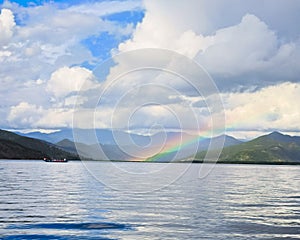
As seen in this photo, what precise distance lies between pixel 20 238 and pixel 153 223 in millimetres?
15097

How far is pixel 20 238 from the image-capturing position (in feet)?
143

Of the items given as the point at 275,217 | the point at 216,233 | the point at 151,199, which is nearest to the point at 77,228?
the point at 216,233

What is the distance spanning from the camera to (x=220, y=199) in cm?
8300

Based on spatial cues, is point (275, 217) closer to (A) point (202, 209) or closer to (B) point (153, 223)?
(A) point (202, 209)

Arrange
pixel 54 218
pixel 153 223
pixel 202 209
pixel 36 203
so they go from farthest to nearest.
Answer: pixel 36 203
pixel 202 209
pixel 54 218
pixel 153 223

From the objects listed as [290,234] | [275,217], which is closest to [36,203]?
[275,217]

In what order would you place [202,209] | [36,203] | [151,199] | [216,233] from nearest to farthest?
[216,233], [202,209], [36,203], [151,199]

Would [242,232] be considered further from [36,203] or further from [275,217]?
[36,203]

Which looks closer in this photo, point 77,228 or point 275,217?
point 77,228

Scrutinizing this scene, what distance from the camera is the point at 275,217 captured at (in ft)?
197

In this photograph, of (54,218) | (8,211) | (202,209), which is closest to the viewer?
(54,218)

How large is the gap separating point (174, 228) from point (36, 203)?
30296 millimetres

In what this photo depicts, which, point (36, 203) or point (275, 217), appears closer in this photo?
point (275, 217)

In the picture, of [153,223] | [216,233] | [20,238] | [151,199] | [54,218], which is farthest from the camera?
[151,199]
